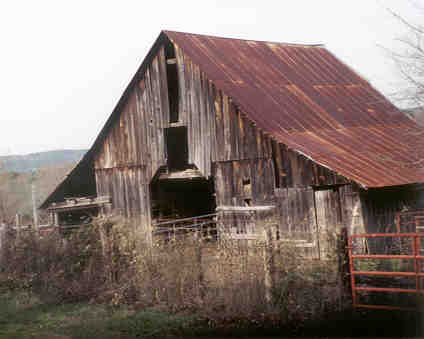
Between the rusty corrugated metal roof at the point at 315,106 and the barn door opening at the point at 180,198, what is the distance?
3.92 metres

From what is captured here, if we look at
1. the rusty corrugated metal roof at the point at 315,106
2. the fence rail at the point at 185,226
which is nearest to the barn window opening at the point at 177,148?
the fence rail at the point at 185,226

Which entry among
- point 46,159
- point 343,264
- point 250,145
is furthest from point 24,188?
point 343,264

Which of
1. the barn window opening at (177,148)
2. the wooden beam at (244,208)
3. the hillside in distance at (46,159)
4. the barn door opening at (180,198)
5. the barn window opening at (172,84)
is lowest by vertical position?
the wooden beam at (244,208)

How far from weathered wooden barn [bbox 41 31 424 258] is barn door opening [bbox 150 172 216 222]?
0.15ft

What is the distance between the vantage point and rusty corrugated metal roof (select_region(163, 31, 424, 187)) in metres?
17.6

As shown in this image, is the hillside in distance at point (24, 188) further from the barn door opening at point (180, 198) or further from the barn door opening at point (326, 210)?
the barn door opening at point (326, 210)

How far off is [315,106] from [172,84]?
5.29 meters

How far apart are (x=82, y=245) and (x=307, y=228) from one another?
6326 mm

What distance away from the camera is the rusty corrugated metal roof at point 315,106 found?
17.6m

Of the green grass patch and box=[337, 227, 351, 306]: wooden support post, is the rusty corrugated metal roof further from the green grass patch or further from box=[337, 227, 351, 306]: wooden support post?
the green grass patch

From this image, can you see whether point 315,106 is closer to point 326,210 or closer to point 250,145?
point 250,145

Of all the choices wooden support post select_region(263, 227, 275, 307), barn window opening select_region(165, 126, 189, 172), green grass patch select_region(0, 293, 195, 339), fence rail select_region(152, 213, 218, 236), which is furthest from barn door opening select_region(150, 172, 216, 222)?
wooden support post select_region(263, 227, 275, 307)

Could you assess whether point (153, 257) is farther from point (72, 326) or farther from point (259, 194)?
point (259, 194)

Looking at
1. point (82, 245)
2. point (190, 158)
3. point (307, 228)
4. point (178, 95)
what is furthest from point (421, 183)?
point (82, 245)
